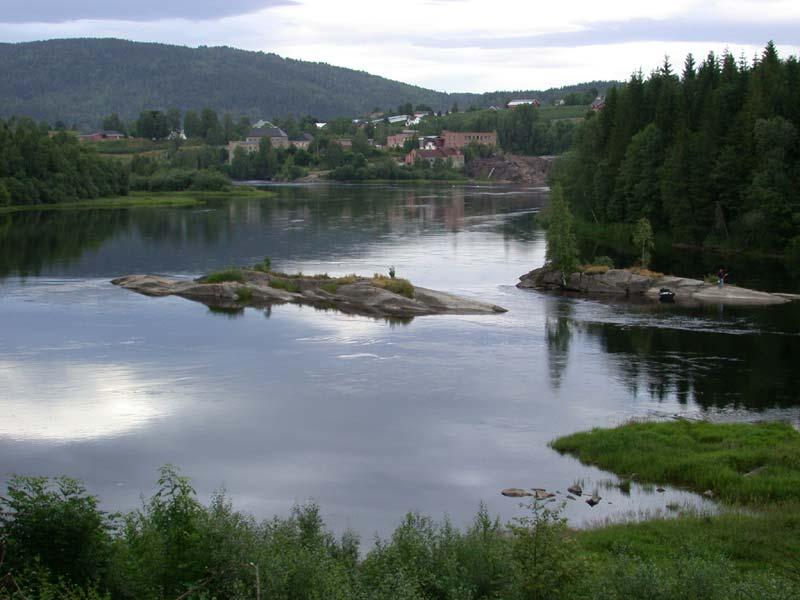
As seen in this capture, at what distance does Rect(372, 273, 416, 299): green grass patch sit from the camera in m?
48.1

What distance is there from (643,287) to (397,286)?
13.4 meters

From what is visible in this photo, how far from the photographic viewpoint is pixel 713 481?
2233 cm

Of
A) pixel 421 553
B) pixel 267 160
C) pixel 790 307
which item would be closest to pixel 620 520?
pixel 421 553

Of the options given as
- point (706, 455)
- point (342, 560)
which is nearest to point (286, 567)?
point (342, 560)

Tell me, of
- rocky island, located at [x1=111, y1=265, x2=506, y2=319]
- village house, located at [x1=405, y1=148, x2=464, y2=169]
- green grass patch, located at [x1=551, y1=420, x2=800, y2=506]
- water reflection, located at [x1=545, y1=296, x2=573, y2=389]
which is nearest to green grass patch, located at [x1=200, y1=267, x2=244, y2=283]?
rocky island, located at [x1=111, y1=265, x2=506, y2=319]

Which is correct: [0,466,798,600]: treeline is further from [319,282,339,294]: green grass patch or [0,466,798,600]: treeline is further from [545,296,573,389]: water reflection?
[319,282,339,294]: green grass patch

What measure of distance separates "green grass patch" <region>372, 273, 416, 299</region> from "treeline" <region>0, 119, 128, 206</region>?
65.6m

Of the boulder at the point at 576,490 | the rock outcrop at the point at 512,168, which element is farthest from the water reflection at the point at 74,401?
the rock outcrop at the point at 512,168

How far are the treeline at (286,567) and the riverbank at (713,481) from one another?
160 cm

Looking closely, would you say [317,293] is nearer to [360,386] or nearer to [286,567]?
[360,386]

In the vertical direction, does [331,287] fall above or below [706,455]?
above

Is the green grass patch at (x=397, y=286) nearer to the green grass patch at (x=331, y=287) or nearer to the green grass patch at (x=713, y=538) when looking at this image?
the green grass patch at (x=331, y=287)

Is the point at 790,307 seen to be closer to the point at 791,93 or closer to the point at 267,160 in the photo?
the point at 791,93

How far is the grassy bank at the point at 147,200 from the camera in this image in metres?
104
